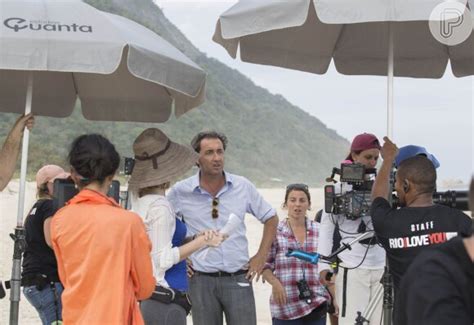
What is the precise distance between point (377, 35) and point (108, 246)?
335 cm

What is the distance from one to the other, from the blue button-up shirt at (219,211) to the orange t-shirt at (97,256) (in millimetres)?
1764

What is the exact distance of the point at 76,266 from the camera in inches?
133

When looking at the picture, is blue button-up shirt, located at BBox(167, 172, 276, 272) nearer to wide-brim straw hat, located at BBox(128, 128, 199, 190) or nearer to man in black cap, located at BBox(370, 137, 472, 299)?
wide-brim straw hat, located at BBox(128, 128, 199, 190)

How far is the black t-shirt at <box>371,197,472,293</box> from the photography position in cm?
378

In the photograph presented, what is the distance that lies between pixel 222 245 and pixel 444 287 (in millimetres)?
3021

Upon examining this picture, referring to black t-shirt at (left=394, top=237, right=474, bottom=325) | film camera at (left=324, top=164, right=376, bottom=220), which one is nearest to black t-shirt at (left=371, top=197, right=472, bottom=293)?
film camera at (left=324, top=164, right=376, bottom=220)

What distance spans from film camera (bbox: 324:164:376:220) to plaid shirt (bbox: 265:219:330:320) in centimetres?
88

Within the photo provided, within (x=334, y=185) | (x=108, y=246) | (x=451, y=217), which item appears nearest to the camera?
(x=108, y=246)

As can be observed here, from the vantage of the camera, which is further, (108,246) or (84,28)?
(84,28)

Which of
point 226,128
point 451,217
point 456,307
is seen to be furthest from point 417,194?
point 226,128

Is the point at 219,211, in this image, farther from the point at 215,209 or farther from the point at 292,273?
the point at 292,273

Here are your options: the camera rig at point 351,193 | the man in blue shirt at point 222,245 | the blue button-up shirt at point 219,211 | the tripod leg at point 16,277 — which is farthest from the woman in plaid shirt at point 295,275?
the tripod leg at point 16,277

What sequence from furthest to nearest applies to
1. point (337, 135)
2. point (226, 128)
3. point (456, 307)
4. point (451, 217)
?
point (337, 135) → point (226, 128) → point (451, 217) → point (456, 307)

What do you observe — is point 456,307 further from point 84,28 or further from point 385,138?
A: point 84,28
